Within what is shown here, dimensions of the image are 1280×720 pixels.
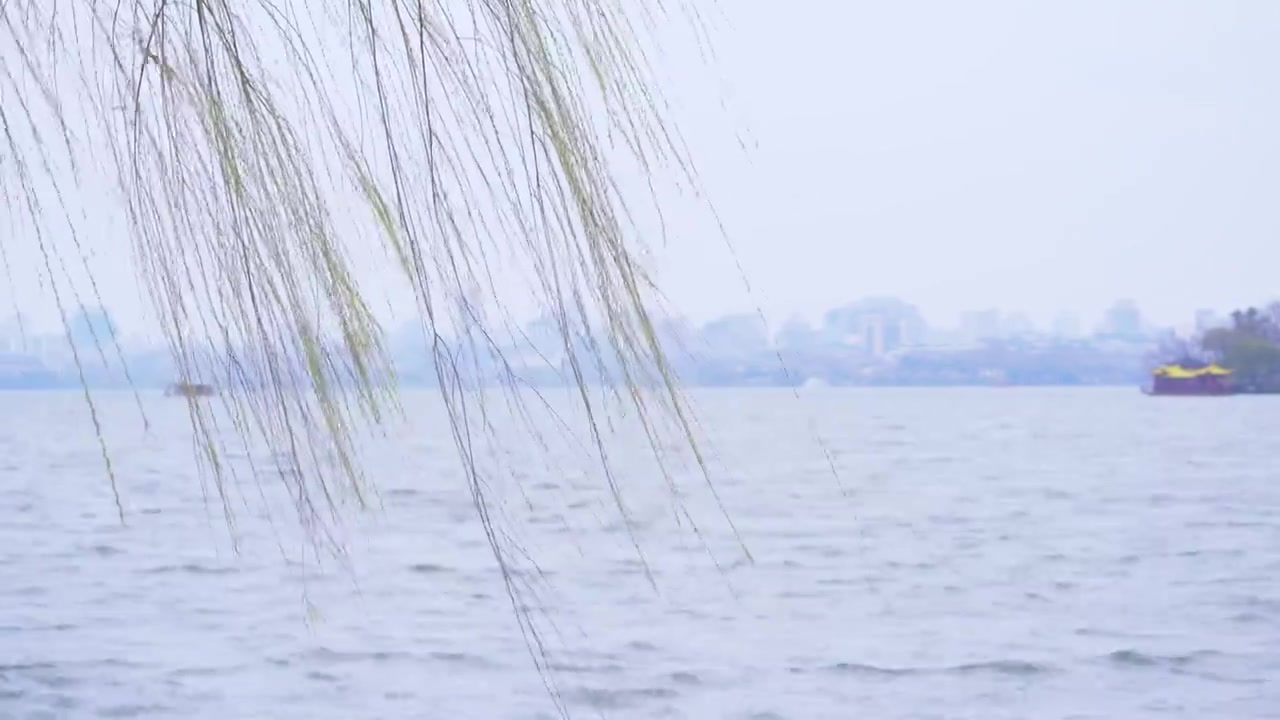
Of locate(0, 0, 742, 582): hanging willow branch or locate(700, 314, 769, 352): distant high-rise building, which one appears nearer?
locate(0, 0, 742, 582): hanging willow branch

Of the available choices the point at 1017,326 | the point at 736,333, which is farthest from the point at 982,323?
the point at 736,333

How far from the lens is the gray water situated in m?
5.87

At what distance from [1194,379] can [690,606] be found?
3001 millimetres

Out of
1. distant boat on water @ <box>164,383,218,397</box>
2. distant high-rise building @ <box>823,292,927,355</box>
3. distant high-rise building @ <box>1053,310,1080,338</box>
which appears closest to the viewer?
distant boat on water @ <box>164,383,218,397</box>

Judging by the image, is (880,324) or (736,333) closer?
(736,333)

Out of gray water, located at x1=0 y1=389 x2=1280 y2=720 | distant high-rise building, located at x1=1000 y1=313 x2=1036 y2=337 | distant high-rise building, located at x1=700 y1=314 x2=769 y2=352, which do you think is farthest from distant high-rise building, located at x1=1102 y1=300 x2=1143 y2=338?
distant high-rise building, located at x1=700 y1=314 x2=769 y2=352

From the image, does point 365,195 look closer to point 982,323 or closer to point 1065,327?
point 982,323

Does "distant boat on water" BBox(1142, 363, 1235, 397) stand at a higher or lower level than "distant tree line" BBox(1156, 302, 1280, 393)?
lower

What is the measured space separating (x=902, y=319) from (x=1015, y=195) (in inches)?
563

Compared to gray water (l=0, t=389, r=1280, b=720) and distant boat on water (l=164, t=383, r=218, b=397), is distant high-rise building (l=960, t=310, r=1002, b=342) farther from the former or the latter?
distant boat on water (l=164, t=383, r=218, b=397)

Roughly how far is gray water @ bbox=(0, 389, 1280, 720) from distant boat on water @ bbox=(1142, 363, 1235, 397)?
38.2 inches

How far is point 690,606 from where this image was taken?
25.0 feet

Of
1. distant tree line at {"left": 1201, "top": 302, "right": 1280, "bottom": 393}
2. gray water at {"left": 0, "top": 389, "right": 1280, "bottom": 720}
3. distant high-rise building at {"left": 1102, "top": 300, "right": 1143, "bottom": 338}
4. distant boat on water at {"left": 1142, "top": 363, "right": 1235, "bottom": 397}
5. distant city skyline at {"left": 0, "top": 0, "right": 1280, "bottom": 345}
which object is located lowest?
gray water at {"left": 0, "top": 389, "right": 1280, "bottom": 720}

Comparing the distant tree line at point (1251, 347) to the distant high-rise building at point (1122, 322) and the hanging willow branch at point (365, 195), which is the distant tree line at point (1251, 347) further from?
the hanging willow branch at point (365, 195)
